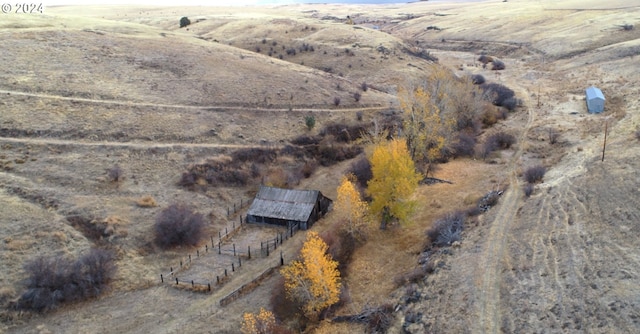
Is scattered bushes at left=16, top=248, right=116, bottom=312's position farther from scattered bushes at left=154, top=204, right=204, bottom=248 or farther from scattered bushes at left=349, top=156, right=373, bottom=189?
scattered bushes at left=349, top=156, right=373, bottom=189

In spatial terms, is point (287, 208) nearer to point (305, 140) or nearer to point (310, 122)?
point (305, 140)

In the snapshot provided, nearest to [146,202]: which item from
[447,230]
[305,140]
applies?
[305,140]

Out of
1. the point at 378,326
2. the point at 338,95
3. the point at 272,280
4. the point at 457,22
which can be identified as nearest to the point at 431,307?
the point at 378,326

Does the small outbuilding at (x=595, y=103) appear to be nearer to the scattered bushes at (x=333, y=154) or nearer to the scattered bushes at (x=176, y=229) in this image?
the scattered bushes at (x=333, y=154)

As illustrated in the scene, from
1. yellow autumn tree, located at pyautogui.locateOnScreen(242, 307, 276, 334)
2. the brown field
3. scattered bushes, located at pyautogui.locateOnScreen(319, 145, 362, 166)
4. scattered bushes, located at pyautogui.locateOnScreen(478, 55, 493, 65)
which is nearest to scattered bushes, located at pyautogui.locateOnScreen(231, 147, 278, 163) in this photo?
the brown field

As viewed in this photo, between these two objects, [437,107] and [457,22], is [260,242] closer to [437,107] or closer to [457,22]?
[437,107]
